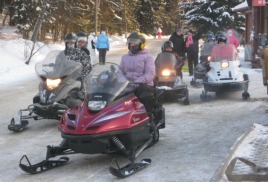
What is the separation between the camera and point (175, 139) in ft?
27.1

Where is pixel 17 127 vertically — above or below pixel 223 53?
below

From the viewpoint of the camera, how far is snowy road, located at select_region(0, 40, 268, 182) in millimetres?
6309

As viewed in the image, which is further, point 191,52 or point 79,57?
point 191,52

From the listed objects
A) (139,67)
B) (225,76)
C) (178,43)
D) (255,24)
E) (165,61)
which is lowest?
(225,76)

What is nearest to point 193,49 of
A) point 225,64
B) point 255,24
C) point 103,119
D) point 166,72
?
point 255,24

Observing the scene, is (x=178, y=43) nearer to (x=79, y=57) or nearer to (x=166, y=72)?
(x=166, y=72)

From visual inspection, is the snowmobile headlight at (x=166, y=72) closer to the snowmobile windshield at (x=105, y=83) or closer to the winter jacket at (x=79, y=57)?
the winter jacket at (x=79, y=57)

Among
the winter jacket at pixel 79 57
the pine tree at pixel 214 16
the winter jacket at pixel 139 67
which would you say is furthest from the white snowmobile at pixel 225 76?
the pine tree at pixel 214 16

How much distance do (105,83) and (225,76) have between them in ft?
19.8

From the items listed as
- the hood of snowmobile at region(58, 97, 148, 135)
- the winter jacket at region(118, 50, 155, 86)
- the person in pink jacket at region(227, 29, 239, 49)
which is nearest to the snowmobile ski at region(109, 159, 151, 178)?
the hood of snowmobile at region(58, 97, 148, 135)

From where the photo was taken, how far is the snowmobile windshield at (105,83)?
6.65 metres

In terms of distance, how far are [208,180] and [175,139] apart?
239cm

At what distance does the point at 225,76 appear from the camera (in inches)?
480

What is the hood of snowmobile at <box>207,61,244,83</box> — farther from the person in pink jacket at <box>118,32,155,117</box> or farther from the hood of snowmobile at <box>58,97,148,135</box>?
the hood of snowmobile at <box>58,97,148,135</box>
